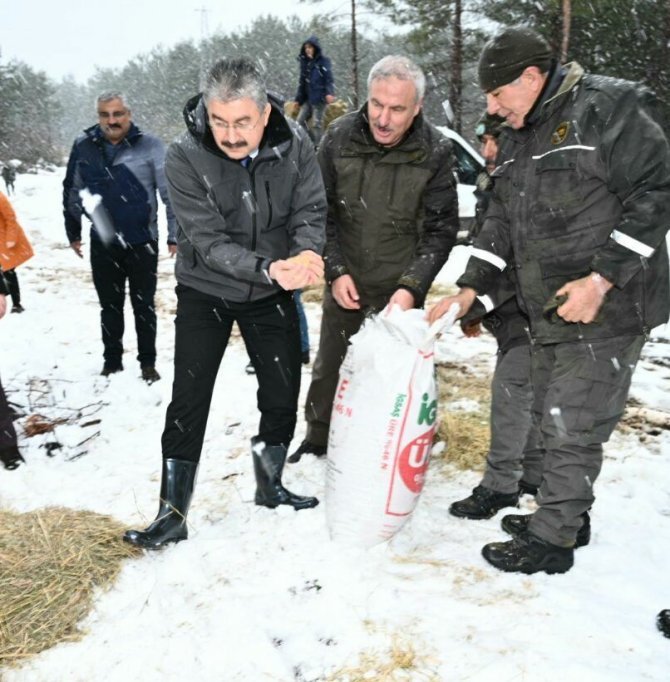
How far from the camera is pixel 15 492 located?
358 centimetres

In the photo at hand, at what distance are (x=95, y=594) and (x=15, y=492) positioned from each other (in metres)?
1.35

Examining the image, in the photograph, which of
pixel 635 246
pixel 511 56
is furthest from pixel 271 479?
pixel 511 56

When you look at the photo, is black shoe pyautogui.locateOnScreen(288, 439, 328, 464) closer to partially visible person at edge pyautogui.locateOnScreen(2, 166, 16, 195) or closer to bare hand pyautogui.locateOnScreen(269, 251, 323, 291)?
bare hand pyautogui.locateOnScreen(269, 251, 323, 291)

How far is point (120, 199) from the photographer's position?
195 inches

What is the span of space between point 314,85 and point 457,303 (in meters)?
9.86

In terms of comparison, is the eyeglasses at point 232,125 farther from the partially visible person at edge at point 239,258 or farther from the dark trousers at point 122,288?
the dark trousers at point 122,288

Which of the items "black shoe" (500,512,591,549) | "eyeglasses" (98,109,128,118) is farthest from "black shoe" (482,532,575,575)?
"eyeglasses" (98,109,128,118)

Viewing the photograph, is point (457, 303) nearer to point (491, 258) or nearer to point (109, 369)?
point (491, 258)

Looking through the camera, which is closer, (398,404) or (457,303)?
(398,404)

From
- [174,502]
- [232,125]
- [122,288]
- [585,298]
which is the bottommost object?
[174,502]

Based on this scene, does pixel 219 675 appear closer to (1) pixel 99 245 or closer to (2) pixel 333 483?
(2) pixel 333 483

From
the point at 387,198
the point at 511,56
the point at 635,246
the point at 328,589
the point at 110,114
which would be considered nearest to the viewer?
the point at 635,246

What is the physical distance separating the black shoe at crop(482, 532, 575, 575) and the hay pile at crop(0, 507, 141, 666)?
160 centimetres

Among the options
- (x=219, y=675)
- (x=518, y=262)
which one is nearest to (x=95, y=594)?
(x=219, y=675)
